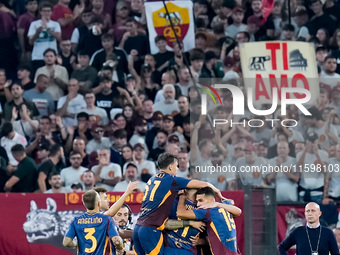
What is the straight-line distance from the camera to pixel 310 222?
12898 mm

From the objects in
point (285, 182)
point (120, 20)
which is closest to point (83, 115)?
point (120, 20)

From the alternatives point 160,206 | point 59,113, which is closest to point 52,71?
point 59,113

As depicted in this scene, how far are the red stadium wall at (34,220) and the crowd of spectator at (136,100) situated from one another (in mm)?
810

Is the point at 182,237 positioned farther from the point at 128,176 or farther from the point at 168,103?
the point at 168,103

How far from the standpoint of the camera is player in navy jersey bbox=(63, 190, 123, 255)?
11375 mm

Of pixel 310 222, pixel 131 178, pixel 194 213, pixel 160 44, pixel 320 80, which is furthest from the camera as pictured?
pixel 160 44

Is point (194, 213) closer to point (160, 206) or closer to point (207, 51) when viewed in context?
point (160, 206)

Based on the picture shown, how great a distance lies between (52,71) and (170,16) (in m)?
2.72

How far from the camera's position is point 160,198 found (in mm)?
11867

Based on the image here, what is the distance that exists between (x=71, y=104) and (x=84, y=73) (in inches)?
32.4

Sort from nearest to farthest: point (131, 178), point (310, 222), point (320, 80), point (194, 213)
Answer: point (194, 213), point (310, 222), point (131, 178), point (320, 80)

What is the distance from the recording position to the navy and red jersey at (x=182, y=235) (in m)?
11.8

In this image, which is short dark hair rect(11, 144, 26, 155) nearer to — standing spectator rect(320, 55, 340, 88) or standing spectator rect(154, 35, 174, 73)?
standing spectator rect(154, 35, 174, 73)

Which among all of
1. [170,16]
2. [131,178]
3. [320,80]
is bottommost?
[131,178]
